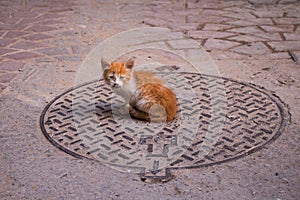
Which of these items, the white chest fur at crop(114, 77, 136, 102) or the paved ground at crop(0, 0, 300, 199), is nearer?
the paved ground at crop(0, 0, 300, 199)

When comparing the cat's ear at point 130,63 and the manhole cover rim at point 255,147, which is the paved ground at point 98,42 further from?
the cat's ear at point 130,63

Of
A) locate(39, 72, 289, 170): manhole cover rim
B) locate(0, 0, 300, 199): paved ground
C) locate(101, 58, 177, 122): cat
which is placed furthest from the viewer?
locate(101, 58, 177, 122): cat

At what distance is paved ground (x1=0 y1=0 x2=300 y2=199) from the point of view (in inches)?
125

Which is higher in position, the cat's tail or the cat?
the cat

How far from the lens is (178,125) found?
12.7 ft

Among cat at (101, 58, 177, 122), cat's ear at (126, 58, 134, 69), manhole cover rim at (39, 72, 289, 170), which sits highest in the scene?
cat's ear at (126, 58, 134, 69)

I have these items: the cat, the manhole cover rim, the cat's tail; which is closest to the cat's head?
the cat

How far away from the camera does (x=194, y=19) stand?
654cm

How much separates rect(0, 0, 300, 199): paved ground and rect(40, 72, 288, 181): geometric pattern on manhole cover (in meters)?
0.09

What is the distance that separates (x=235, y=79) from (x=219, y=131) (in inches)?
41.2

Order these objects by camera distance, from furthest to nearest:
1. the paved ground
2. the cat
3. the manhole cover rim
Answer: the cat
the manhole cover rim
the paved ground

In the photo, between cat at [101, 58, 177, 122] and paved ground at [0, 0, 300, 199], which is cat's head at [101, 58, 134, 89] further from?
paved ground at [0, 0, 300, 199]

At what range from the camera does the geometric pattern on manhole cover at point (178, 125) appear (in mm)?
3541

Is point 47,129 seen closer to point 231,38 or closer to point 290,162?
point 290,162
